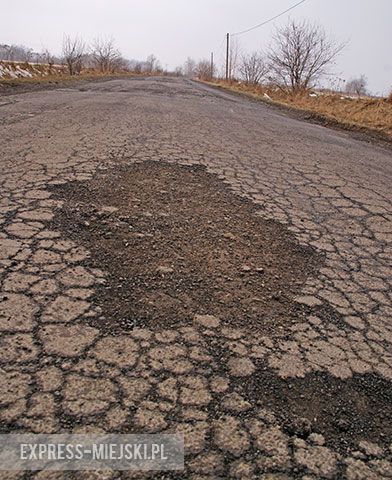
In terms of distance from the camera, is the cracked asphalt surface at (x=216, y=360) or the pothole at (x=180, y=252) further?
the pothole at (x=180, y=252)

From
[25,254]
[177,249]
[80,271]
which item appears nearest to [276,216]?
[177,249]

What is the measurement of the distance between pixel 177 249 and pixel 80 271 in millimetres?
567

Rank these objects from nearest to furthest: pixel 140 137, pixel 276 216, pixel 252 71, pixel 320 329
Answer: pixel 320 329
pixel 276 216
pixel 140 137
pixel 252 71

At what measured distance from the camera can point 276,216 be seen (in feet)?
9.34

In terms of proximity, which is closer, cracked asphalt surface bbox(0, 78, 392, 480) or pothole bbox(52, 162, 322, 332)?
cracked asphalt surface bbox(0, 78, 392, 480)

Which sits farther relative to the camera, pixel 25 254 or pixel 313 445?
pixel 25 254

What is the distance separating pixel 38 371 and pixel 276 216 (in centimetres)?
199

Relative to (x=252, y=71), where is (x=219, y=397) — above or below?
below

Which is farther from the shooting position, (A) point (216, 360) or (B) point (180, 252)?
(B) point (180, 252)

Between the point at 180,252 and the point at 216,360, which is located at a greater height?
the point at 180,252

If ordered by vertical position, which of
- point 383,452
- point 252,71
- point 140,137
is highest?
point 252,71

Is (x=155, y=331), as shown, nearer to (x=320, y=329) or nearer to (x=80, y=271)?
(x=80, y=271)

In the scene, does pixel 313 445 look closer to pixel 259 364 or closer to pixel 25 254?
pixel 259 364

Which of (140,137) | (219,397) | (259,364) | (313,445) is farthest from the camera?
(140,137)
